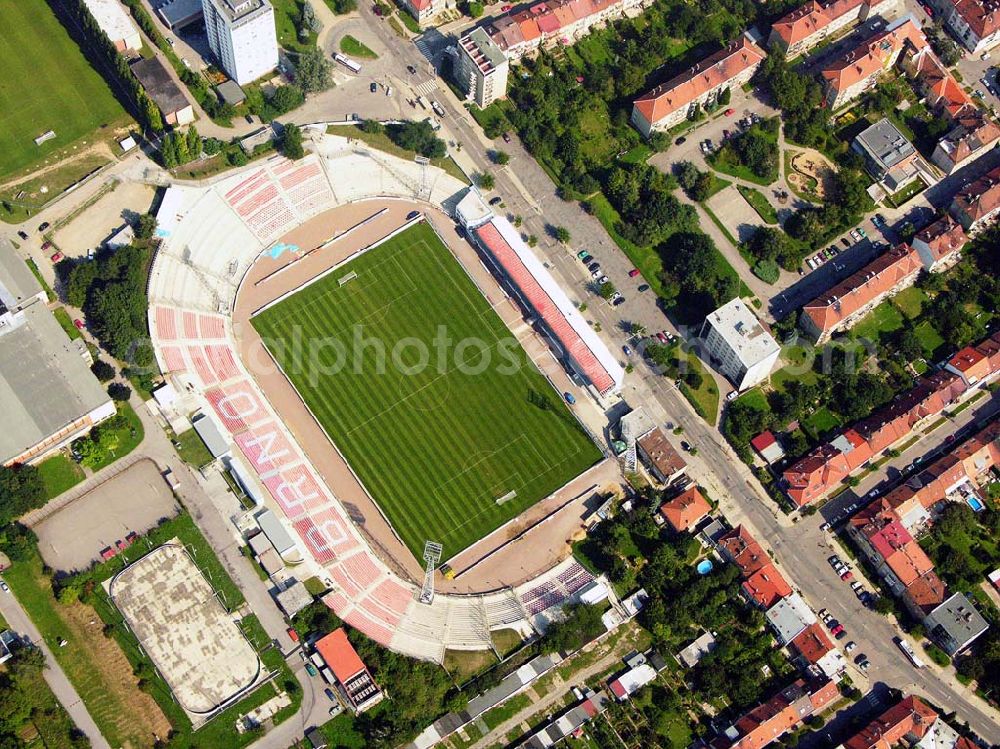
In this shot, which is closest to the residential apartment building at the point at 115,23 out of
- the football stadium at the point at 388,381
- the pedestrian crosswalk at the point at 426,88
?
the football stadium at the point at 388,381

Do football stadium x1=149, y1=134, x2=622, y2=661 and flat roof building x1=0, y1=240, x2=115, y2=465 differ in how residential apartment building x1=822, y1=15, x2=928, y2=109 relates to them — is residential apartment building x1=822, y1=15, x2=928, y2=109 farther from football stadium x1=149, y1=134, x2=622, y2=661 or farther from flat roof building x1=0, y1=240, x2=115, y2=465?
flat roof building x1=0, y1=240, x2=115, y2=465

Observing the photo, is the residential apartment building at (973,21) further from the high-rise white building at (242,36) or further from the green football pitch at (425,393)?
the high-rise white building at (242,36)

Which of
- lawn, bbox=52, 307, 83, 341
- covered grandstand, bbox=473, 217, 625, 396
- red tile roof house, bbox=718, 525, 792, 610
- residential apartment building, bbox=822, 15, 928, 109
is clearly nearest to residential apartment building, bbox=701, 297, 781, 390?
covered grandstand, bbox=473, 217, 625, 396

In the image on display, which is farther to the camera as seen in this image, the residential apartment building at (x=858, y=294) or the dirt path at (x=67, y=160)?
the dirt path at (x=67, y=160)

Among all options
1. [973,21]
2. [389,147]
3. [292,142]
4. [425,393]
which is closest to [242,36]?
[292,142]

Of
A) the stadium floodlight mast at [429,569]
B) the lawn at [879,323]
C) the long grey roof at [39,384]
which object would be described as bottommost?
the lawn at [879,323]

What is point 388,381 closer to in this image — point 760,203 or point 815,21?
point 760,203

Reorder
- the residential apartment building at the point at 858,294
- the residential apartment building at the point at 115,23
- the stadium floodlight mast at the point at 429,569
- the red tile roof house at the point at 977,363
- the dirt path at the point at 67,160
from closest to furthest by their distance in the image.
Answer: the stadium floodlight mast at the point at 429,569, the red tile roof house at the point at 977,363, the residential apartment building at the point at 858,294, the dirt path at the point at 67,160, the residential apartment building at the point at 115,23
